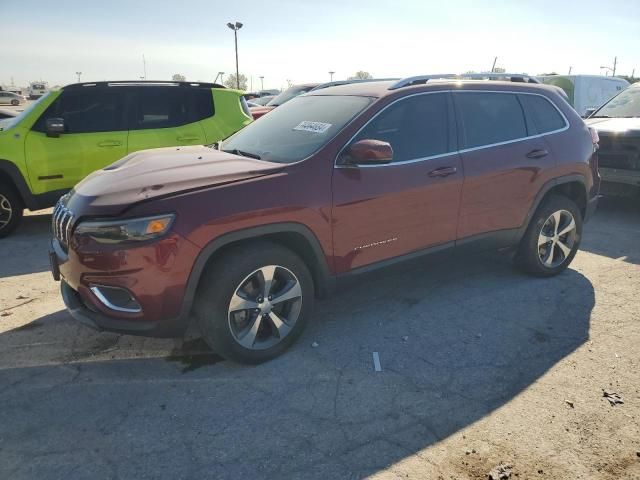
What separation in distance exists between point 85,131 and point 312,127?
397cm

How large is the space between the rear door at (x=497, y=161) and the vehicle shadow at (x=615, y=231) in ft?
6.03

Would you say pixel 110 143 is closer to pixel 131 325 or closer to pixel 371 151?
pixel 131 325

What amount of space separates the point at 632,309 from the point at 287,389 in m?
2.98

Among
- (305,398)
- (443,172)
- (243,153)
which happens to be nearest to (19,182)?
(243,153)

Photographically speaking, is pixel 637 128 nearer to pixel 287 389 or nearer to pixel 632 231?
pixel 632 231

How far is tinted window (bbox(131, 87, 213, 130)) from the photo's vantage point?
6508 millimetres

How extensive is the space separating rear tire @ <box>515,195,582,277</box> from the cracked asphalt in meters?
0.30

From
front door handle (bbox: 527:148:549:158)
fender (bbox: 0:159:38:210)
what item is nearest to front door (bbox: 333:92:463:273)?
front door handle (bbox: 527:148:549:158)

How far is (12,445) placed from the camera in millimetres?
2473

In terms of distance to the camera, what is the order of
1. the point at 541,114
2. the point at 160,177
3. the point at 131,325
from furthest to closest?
the point at 541,114
the point at 160,177
the point at 131,325

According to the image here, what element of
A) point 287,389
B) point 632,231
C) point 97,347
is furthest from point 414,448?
point 632,231

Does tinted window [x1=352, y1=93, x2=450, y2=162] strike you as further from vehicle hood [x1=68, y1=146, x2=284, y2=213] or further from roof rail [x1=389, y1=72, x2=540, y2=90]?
vehicle hood [x1=68, y1=146, x2=284, y2=213]

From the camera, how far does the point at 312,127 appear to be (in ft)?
11.8

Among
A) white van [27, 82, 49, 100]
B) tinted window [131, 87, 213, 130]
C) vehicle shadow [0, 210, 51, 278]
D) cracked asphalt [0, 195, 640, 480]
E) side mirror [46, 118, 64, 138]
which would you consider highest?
white van [27, 82, 49, 100]
